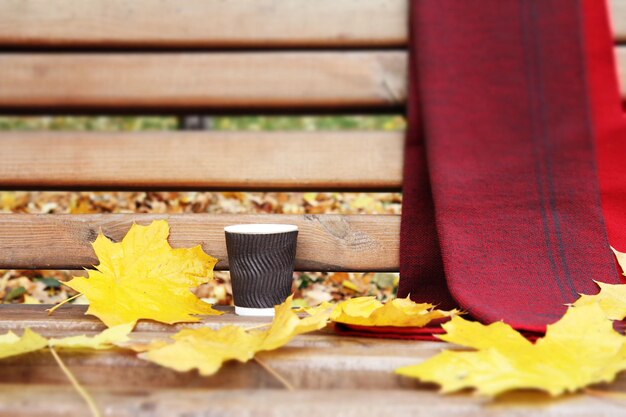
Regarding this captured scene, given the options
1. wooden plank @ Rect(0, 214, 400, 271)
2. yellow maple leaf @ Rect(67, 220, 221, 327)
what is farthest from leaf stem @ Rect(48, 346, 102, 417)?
wooden plank @ Rect(0, 214, 400, 271)

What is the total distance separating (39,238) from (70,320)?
1.19 feet

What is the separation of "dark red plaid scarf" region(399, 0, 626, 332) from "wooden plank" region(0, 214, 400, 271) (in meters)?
0.07

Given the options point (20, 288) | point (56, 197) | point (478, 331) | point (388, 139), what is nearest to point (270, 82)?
point (388, 139)

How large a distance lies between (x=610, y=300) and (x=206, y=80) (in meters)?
0.87

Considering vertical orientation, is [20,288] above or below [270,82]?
below

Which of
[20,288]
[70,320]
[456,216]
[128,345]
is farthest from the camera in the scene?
[20,288]

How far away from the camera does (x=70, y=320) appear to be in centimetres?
112

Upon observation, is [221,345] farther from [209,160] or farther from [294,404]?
[209,160]

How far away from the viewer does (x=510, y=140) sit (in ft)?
4.33

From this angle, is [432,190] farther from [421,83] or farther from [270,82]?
[270,82]

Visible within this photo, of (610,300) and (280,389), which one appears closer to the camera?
(280,389)

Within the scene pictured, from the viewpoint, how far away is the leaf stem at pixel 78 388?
715mm

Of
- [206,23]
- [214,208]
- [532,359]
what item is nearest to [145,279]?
[206,23]

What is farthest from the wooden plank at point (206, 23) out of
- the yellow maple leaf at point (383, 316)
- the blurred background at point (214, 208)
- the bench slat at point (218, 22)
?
the yellow maple leaf at point (383, 316)
